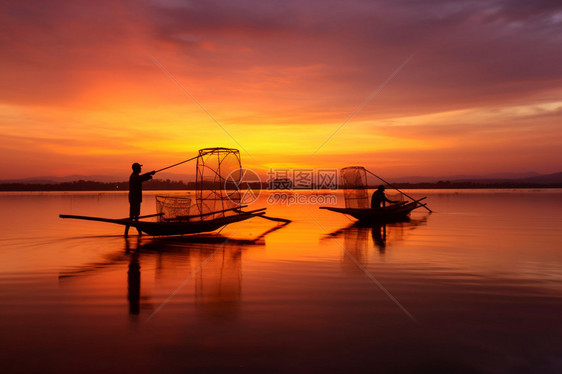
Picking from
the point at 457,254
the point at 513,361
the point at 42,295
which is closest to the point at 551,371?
the point at 513,361

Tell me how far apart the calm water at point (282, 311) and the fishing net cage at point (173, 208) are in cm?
350

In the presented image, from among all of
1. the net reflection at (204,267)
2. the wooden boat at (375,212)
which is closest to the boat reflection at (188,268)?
the net reflection at (204,267)

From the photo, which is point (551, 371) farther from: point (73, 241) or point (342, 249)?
point (73, 241)

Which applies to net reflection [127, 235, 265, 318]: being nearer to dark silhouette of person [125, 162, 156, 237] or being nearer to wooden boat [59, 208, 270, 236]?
wooden boat [59, 208, 270, 236]

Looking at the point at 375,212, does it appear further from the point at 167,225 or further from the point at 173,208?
the point at 167,225

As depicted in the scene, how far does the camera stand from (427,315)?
6.03 metres

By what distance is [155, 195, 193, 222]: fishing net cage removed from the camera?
15.9 meters

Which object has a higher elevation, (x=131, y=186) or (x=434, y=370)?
(x=131, y=186)

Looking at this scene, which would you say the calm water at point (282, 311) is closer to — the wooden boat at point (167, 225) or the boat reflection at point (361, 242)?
the boat reflection at point (361, 242)

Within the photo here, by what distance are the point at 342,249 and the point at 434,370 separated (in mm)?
8820

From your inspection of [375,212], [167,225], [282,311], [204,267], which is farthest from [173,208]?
[282,311]

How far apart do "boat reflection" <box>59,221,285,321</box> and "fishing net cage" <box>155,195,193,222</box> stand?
96cm

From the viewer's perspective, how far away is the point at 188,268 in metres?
9.84

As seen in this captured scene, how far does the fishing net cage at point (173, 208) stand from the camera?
52.2 ft
